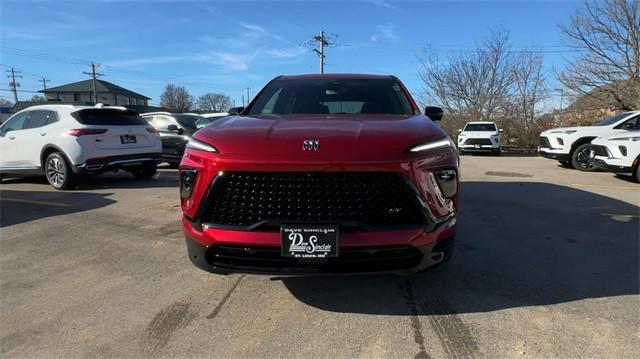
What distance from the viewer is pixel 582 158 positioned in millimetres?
11617

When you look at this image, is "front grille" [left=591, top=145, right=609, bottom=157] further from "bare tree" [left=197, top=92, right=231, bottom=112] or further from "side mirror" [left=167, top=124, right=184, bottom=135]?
"bare tree" [left=197, top=92, right=231, bottom=112]

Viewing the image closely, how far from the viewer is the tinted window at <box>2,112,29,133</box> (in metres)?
8.52

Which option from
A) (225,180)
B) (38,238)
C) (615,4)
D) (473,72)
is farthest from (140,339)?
(473,72)

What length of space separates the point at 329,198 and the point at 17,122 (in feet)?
28.0

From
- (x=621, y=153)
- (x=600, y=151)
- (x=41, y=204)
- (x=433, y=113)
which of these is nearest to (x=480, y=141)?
(x=600, y=151)

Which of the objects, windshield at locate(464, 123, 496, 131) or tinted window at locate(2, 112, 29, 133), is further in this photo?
windshield at locate(464, 123, 496, 131)

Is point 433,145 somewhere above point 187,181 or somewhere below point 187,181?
above

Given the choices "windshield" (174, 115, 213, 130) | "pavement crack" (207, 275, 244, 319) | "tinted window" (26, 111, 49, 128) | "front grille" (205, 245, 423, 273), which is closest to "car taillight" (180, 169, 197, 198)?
"front grille" (205, 245, 423, 273)

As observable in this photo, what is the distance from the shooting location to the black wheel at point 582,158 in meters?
11.5

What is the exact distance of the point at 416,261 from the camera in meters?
2.68

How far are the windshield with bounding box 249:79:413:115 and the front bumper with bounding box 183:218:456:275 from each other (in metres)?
1.59

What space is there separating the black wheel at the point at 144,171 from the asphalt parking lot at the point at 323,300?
380 cm

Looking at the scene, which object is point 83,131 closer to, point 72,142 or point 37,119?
point 72,142

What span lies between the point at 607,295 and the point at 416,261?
169 cm
